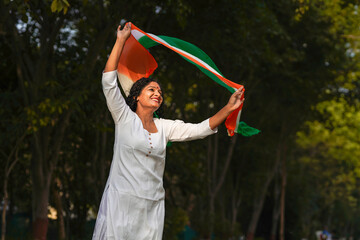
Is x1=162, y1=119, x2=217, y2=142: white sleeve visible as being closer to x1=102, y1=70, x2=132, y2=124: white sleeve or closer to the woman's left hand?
the woman's left hand

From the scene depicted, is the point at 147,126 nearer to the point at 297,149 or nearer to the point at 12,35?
the point at 12,35

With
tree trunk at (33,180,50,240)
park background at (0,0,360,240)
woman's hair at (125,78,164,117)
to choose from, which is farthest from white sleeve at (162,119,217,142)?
tree trunk at (33,180,50,240)

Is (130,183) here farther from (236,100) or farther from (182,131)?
(236,100)

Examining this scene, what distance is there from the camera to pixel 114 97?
4.12m

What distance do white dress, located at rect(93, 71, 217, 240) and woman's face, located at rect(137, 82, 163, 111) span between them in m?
0.17

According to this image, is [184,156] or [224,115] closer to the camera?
[224,115]

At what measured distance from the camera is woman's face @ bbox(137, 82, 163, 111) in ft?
14.6

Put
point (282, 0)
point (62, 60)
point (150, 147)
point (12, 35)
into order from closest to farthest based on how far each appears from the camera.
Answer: point (150, 147)
point (12, 35)
point (62, 60)
point (282, 0)

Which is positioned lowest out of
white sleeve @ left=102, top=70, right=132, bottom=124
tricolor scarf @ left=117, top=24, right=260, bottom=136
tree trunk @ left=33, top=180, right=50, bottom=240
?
tree trunk @ left=33, top=180, right=50, bottom=240

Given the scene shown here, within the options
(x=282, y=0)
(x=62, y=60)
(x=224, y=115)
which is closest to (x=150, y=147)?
(x=224, y=115)

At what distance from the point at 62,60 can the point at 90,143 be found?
140 inches

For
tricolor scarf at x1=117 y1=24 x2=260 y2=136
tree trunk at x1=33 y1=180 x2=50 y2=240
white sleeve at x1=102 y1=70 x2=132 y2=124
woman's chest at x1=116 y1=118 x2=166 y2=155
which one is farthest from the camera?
tree trunk at x1=33 y1=180 x2=50 y2=240

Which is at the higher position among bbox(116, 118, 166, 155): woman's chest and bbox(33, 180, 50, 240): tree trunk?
bbox(116, 118, 166, 155): woman's chest

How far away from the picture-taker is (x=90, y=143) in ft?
50.7
